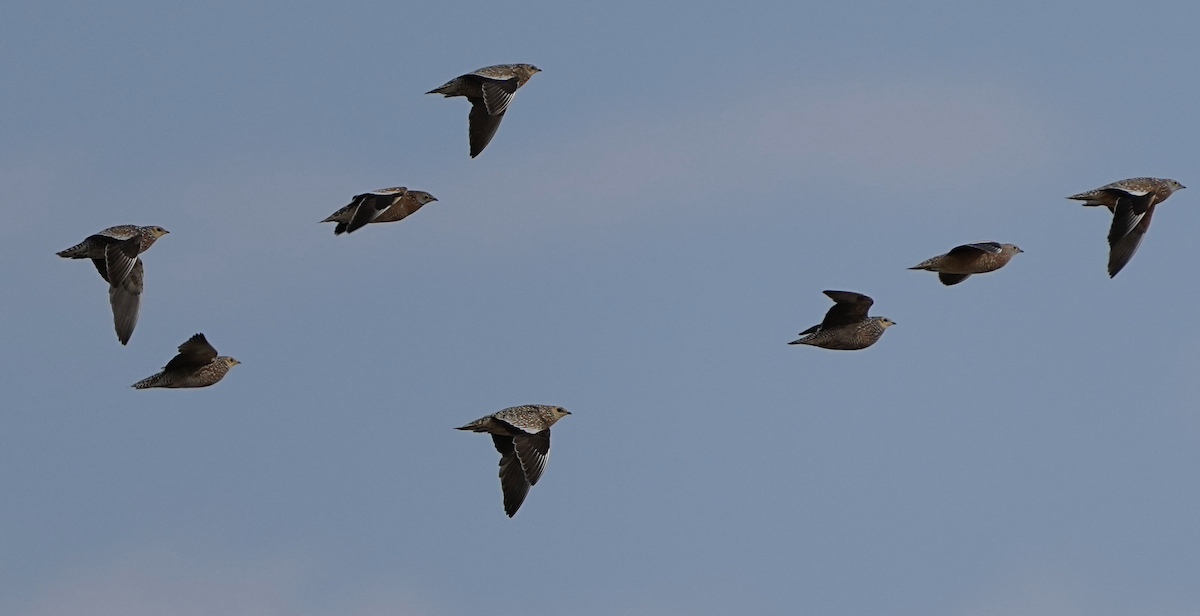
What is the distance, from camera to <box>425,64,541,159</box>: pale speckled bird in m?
29.3

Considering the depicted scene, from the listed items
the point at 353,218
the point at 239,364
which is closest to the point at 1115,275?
the point at 353,218

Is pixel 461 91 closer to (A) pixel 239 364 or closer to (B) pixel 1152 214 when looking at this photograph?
(A) pixel 239 364

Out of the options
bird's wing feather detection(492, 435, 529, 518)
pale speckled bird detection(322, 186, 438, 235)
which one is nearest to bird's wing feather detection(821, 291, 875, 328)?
bird's wing feather detection(492, 435, 529, 518)

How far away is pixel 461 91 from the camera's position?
29.5 meters

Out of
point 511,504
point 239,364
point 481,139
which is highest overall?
point 481,139

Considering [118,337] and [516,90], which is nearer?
[118,337]

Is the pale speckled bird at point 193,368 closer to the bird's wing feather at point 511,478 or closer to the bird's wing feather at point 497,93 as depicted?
the bird's wing feather at point 511,478

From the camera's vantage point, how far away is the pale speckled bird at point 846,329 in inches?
1022

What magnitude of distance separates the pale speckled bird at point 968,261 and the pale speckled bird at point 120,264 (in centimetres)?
1234

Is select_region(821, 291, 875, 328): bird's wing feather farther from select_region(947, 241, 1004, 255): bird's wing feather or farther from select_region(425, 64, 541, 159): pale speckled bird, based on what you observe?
select_region(425, 64, 541, 159): pale speckled bird

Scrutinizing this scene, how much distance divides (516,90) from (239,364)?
7.28 m

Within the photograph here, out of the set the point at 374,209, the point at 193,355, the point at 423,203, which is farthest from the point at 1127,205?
the point at 193,355

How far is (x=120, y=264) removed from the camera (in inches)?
1053

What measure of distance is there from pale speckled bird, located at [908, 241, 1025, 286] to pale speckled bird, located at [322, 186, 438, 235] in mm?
8672
